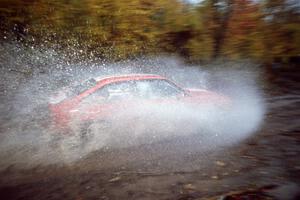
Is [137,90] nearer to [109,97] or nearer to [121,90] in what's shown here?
[121,90]

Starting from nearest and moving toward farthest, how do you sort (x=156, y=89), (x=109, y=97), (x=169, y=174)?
(x=169, y=174) < (x=109, y=97) < (x=156, y=89)

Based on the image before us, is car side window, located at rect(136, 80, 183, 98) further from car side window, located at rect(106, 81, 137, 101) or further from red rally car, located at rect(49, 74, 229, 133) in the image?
car side window, located at rect(106, 81, 137, 101)

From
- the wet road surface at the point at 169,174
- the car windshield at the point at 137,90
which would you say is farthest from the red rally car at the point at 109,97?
the wet road surface at the point at 169,174

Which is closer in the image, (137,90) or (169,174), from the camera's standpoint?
(169,174)

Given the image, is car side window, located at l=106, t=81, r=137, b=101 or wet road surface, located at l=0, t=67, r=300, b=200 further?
car side window, located at l=106, t=81, r=137, b=101

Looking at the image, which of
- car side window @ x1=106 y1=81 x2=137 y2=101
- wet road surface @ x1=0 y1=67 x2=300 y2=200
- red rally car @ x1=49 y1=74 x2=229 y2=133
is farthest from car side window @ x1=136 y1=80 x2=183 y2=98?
wet road surface @ x1=0 y1=67 x2=300 y2=200

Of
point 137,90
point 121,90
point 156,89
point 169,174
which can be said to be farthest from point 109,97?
point 169,174

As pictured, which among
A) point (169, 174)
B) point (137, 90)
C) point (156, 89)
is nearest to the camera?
point (169, 174)

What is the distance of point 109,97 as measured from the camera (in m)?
6.67

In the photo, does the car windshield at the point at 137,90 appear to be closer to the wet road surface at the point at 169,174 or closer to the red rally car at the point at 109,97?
the red rally car at the point at 109,97

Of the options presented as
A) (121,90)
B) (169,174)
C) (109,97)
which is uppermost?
(121,90)

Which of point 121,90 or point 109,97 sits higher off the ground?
point 121,90

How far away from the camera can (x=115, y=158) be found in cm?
553

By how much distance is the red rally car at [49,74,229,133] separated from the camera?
6305 mm
